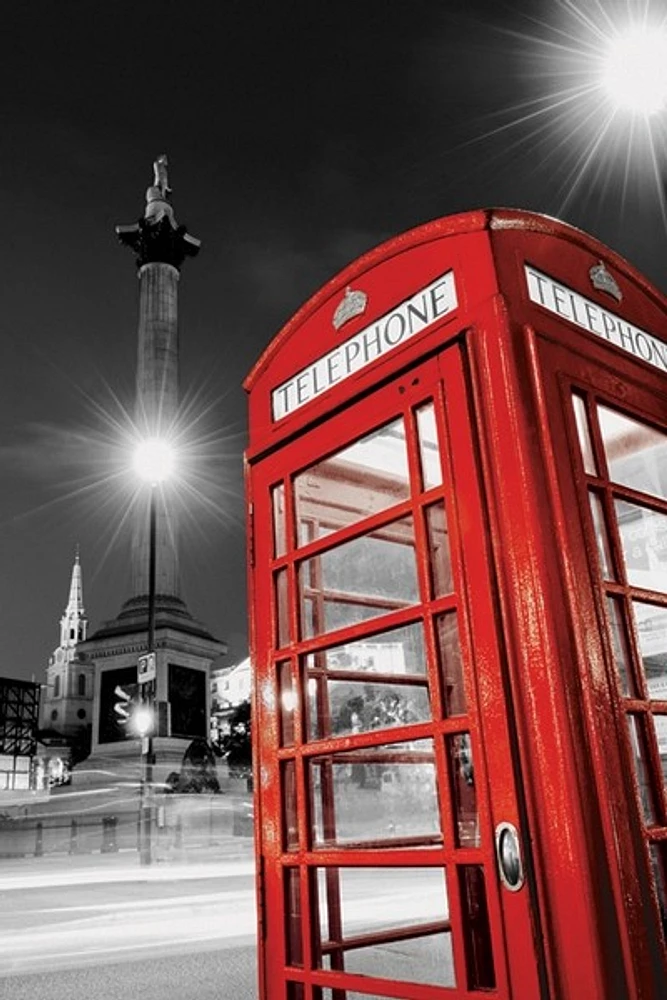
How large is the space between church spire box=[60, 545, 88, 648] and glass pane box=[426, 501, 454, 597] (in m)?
110

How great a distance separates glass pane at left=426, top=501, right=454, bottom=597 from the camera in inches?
103

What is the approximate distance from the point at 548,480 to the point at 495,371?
1.26 feet

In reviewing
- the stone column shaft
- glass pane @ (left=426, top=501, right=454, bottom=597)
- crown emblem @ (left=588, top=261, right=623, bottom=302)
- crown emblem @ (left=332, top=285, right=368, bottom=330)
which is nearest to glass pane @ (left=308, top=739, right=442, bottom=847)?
glass pane @ (left=426, top=501, right=454, bottom=597)

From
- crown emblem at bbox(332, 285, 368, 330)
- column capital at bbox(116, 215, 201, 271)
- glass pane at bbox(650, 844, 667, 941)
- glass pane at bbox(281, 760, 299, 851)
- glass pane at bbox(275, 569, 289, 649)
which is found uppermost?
column capital at bbox(116, 215, 201, 271)

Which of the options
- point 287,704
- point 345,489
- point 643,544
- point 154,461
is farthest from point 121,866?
point 643,544

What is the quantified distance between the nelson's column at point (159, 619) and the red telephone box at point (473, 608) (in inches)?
766

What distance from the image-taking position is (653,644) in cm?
272

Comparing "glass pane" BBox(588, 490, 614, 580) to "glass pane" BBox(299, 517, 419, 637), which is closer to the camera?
"glass pane" BBox(588, 490, 614, 580)

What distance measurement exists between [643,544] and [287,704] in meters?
1.47

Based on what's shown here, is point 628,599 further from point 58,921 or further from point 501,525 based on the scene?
point 58,921

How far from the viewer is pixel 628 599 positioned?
2.52 metres

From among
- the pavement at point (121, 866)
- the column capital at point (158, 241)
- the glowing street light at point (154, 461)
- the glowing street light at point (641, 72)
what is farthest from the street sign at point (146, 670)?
the column capital at point (158, 241)

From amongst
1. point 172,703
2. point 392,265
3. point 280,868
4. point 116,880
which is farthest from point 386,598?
point 172,703

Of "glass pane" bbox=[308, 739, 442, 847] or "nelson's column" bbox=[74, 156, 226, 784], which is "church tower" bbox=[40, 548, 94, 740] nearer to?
"nelson's column" bbox=[74, 156, 226, 784]
